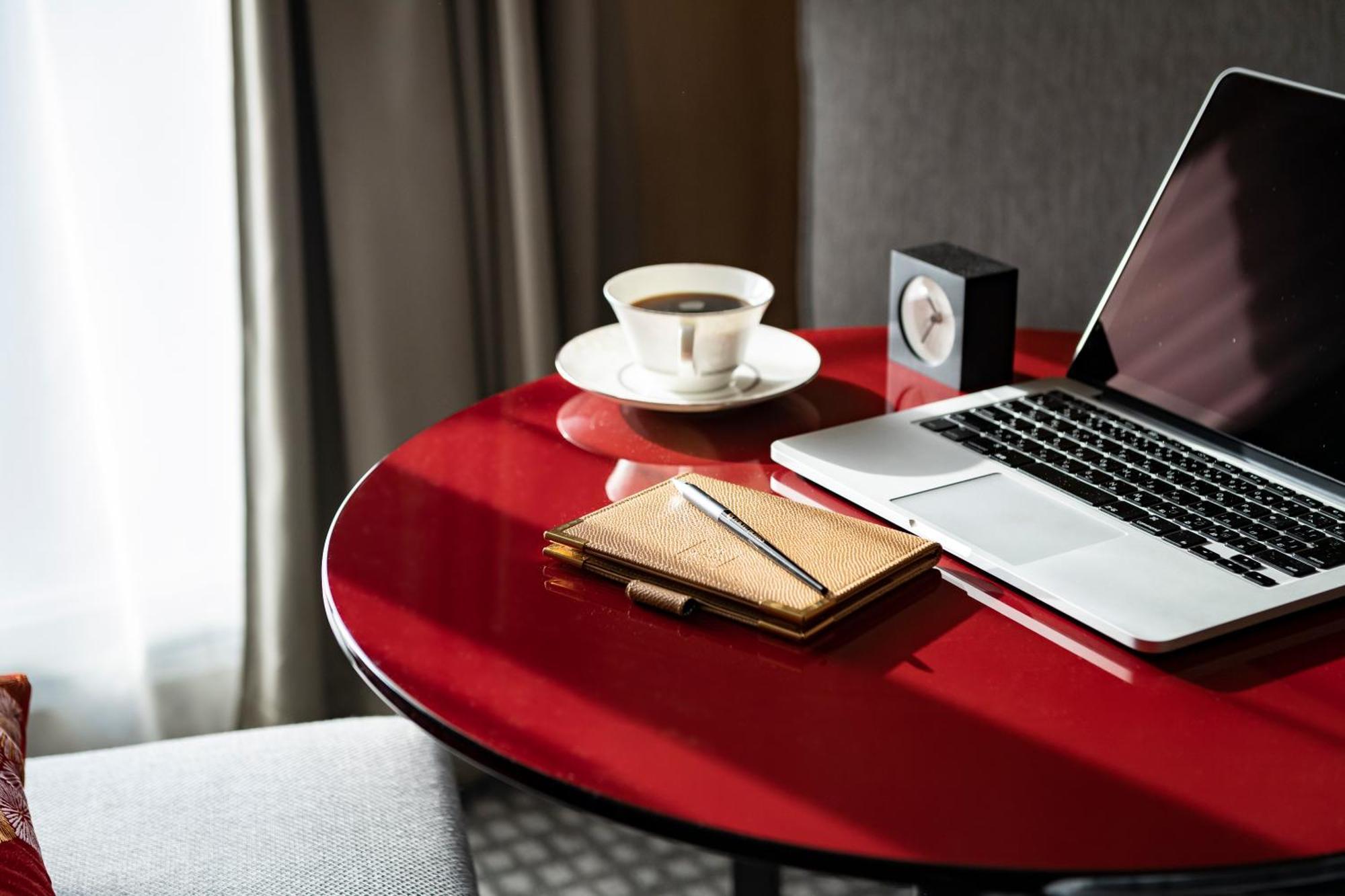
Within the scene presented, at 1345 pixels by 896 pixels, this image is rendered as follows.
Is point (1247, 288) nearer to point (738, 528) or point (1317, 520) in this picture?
point (1317, 520)

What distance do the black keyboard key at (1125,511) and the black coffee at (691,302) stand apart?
36cm

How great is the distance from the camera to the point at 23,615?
5.40 feet

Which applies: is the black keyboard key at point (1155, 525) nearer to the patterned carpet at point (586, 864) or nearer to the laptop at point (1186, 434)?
the laptop at point (1186, 434)

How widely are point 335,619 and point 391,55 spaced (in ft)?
3.16

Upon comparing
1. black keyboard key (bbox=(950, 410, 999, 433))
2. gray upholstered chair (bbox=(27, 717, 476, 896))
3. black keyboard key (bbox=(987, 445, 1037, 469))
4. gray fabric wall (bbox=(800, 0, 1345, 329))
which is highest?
gray fabric wall (bbox=(800, 0, 1345, 329))

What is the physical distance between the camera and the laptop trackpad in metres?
0.79

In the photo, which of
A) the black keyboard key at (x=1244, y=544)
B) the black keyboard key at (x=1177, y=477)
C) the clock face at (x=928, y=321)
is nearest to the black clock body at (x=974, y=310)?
the clock face at (x=928, y=321)

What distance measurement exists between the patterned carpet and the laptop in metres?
0.76

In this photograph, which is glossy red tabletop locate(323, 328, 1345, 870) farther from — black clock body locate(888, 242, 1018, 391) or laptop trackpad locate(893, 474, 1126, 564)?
black clock body locate(888, 242, 1018, 391)

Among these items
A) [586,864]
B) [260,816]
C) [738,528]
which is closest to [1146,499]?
[738,528]

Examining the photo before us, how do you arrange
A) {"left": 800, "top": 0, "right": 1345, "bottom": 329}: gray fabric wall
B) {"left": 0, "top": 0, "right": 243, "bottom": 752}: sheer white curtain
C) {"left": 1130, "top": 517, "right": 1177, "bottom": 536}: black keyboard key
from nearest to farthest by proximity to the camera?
{"left": 1130, "top": 517, "right": 1177, "bottom": 536}: black keyboard key → {"left": 800, "top": 0, "right": 1345, "bottom": 329}: gray fabric wall → {"left": 0, "top": 0, "right": 243, "bottom": 752}: sheer white curtain

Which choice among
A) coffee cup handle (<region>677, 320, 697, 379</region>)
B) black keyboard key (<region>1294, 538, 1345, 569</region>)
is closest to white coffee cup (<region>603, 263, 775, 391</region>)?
coffee cup handle (<region>677, 320, 697, 379</region>)

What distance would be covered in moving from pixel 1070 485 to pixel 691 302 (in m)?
0.36

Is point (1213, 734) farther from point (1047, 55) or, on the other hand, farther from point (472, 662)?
point (1047, 55)
